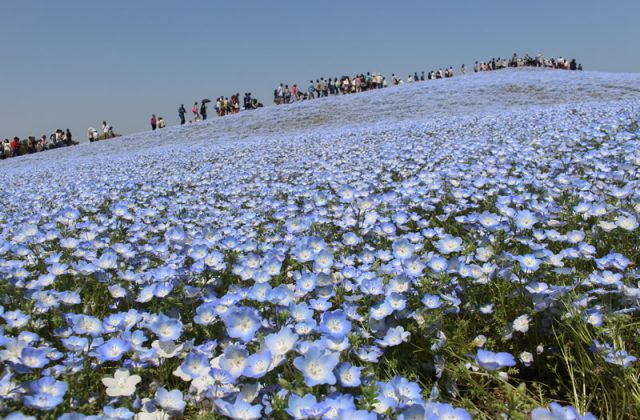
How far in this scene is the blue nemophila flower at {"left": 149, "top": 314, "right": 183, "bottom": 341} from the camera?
5.82ft

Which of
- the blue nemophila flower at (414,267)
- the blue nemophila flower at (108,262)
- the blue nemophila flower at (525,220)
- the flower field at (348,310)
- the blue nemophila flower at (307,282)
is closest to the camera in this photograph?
the flower field at (348,310)

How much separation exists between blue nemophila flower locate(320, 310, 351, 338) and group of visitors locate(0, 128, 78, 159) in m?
32.1

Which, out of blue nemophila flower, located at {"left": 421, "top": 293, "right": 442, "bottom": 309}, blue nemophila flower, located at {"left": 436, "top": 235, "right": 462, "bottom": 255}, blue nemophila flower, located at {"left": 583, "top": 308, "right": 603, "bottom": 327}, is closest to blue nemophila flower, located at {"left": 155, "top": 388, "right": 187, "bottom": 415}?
blue nemophila flower, located at {"left": 421, "top": 293, "right": 442, "bottom": 309}

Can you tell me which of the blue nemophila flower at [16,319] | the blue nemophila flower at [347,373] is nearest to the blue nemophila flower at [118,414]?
the blue nemophila flower at [347,373]

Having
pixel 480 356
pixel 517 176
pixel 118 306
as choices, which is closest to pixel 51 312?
pixel 118 306

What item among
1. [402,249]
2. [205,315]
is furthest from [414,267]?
[205,315]

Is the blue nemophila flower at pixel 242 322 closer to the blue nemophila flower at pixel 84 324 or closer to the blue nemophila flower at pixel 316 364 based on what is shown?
the blue nemophila flower at pixel 316 364

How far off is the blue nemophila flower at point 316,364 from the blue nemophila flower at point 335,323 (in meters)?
0.25

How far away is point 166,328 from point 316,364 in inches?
28.4

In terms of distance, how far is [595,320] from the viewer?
5.74ft

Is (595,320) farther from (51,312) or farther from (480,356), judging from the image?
(51,312)

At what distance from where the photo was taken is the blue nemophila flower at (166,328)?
1773 mm

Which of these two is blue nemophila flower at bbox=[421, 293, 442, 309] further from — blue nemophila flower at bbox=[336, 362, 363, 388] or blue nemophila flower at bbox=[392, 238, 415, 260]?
blue nemophila flower at bbox=[336, 362, 363, 388]

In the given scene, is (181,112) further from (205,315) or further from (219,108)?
(205,315)
